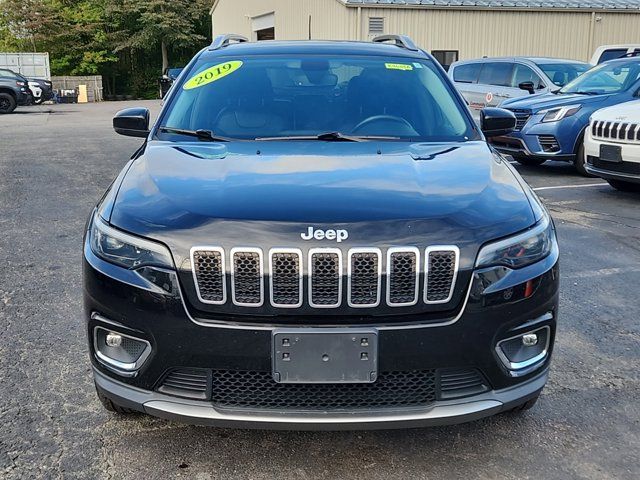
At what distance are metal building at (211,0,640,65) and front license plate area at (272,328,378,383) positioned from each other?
20562 mm

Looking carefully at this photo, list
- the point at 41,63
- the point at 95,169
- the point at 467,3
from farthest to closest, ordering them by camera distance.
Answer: the point at 41,63 < the point at 467,3 < the point at 95,169

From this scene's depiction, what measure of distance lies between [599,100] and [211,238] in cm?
852

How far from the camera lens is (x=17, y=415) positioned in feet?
9.75

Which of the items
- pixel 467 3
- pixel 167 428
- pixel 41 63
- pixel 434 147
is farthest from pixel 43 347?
pixel 41 63

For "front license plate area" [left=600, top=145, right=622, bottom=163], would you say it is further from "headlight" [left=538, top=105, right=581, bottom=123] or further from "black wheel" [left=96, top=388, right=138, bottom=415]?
"black wheel" [left=96, top=388, right=138, bottom=415]

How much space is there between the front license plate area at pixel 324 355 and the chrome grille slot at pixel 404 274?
143 mm

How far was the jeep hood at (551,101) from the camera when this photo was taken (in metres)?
9.50

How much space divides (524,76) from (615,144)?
17.1 feet

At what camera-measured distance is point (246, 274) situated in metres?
2.28

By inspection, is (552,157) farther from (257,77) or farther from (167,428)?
(167,428)

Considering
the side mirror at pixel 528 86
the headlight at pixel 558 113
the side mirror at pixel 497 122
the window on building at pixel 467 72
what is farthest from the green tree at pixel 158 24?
the side mirror at pixel 497 122

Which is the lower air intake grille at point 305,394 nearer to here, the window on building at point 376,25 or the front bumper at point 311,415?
the front bumper at point 311,415

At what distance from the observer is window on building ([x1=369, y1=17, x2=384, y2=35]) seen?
2189 cm

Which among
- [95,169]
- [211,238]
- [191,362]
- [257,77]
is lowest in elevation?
[95,169]
